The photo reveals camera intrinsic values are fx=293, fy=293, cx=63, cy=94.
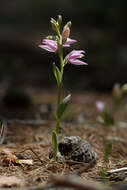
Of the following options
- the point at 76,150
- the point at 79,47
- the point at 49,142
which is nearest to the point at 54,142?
the point at 76,150

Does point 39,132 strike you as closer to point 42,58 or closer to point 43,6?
point 42,58

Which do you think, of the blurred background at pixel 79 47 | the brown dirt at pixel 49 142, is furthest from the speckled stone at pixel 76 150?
the blurred background at pixel 79 47

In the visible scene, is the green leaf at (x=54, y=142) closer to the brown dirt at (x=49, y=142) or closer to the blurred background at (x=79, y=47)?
the brown dirt at (x=49, y=142)

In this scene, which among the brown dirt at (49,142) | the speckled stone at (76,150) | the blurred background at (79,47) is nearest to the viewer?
the brown dirt at (49,142)

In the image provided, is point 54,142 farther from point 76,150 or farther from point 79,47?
point 79,47

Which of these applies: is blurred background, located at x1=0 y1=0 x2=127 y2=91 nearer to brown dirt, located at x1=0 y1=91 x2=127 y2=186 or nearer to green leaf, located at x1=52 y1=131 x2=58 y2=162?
brown dirt, located at x1=0 y1=91 x2=127 y2=186
